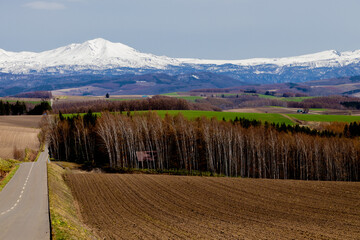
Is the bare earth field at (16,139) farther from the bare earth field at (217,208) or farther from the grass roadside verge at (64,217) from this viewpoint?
the grass roadside verge at (64,217)

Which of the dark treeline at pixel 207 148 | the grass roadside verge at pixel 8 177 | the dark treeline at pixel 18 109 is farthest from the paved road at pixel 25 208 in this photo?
the dark treeline at pixel 18 109

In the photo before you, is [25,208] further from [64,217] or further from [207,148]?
[207,148]

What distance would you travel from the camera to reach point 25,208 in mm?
37531

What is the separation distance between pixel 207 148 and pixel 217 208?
49289mm

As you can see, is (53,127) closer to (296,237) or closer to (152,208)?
(152,208)

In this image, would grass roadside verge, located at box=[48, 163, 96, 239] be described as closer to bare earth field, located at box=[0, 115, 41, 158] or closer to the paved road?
the paved road

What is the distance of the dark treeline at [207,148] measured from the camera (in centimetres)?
8231

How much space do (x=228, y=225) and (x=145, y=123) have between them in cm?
6364

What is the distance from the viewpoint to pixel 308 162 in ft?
279

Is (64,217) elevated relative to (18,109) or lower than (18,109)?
lower

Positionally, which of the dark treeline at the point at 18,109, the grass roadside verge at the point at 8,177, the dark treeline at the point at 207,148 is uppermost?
the dark treeline at the point at 18,109

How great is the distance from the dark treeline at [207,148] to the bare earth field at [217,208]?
83.6ft

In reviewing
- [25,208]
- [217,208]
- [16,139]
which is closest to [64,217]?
[25,208]

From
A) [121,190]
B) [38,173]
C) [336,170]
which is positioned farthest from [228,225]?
[336,170]
